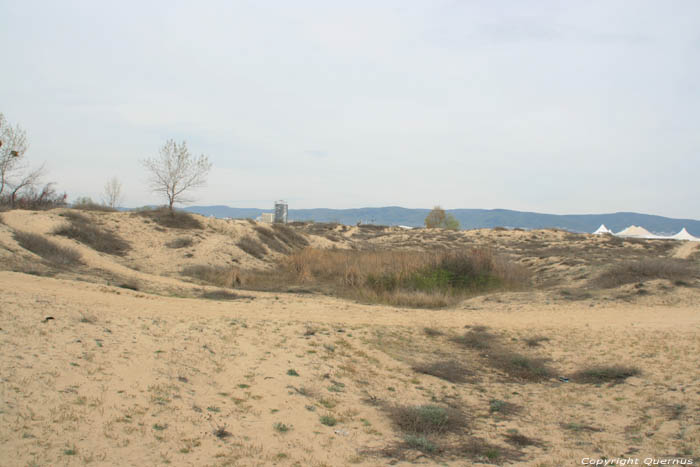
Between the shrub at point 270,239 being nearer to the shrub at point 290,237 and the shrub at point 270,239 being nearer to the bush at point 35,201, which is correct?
the shrub at point 290,237

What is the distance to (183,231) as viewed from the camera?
79.9 feet

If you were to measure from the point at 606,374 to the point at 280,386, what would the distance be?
17.4ft

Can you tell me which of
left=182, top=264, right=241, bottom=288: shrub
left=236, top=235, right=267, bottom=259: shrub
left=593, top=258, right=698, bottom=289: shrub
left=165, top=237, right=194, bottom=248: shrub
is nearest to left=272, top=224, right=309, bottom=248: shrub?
left=236, top=235, right=267, bottom=259: shrub

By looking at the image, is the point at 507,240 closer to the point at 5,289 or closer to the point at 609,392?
the point at 609,392

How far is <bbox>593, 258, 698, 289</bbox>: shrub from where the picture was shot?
14.9m

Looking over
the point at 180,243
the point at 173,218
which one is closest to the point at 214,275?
the point at 180,243

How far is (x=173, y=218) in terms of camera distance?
25.9 m

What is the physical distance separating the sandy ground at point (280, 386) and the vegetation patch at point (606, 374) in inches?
6.2

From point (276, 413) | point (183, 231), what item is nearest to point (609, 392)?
point (276, 413)

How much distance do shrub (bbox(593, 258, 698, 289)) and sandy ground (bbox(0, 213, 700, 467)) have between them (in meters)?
4.35

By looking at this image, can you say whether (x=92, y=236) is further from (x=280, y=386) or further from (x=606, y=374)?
(x=606, y=374)

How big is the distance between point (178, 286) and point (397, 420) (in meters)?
10.0

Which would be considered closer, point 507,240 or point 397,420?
point 397,420

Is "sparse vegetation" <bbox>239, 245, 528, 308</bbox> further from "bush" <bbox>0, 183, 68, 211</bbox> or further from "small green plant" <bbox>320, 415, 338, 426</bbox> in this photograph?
"bush" <bbox>0, 183, 68, 211</bbox>
